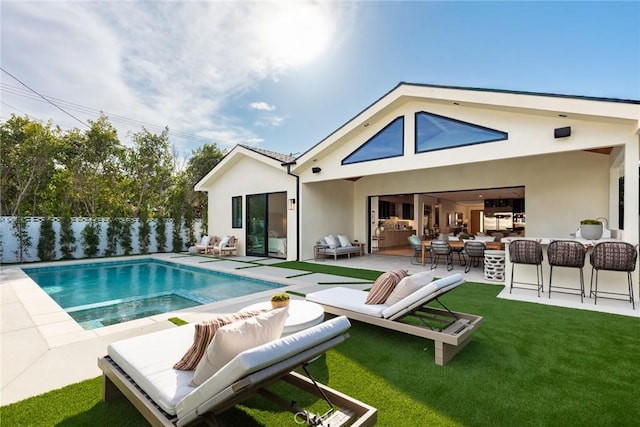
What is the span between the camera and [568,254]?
5.88 metres

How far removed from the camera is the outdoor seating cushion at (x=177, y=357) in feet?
5.52

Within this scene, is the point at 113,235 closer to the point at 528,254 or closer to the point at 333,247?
the point at 333,247

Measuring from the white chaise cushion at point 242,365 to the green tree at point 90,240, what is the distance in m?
14.5

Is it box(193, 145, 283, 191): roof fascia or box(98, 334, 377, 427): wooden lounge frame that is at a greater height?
box(193, 145, 283, 191): roof fascia

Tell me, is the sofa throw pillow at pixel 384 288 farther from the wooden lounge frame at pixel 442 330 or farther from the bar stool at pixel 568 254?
the bar stool at pixel 568 254

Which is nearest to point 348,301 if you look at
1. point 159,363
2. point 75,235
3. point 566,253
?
point 159,363

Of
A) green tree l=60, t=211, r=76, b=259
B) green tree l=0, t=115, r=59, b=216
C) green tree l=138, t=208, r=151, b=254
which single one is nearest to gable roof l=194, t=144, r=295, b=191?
green tree l=138, t=208, r=151, b=254

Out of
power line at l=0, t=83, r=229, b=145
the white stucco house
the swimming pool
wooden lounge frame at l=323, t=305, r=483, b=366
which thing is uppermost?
power line at l=0, t=83, r=229, b=145

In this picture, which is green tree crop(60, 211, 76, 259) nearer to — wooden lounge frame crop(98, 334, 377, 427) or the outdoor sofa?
the outdoor sofa

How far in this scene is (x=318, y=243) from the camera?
12430 millimetres

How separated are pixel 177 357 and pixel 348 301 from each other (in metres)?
2.29

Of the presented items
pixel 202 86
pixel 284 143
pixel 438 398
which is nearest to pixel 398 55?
pixel 202 86

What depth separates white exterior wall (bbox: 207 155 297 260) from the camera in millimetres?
A: 12227

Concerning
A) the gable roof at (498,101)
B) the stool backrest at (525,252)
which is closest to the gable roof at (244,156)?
the gable roof at (498,101)
